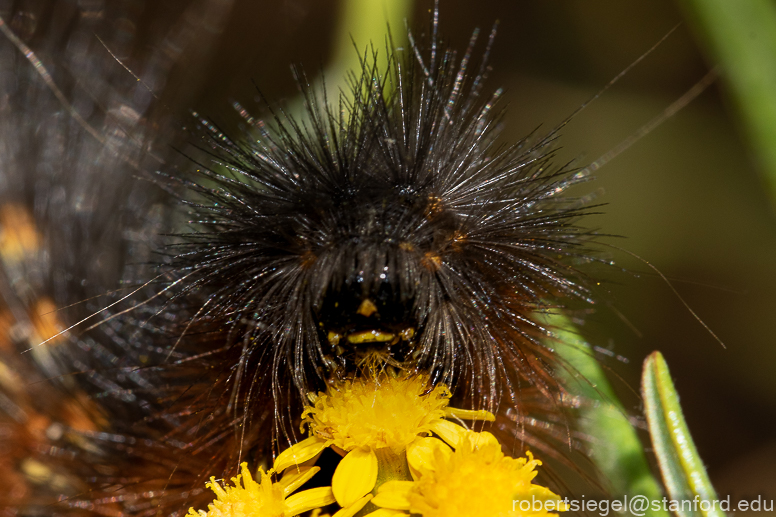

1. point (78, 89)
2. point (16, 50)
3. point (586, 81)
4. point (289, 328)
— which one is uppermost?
point (16, 50)

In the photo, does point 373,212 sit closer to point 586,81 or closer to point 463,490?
point 463,490

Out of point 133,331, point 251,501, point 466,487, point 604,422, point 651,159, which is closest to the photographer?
point 466,487

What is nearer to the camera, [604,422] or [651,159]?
[604,422]

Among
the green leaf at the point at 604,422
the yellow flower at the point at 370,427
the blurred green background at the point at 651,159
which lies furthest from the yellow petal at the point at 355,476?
the blurred green background at the point at 651,159

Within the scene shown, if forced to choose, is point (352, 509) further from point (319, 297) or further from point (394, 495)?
point (319, 297)

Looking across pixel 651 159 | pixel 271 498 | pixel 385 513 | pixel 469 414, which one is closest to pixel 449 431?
pixel 469 414

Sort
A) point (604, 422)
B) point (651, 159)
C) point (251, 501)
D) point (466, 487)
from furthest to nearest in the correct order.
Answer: point (651, 159)
point (604, 422)
point (251, 501)
point (466, 487)

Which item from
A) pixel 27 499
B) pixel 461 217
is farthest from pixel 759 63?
pixel 27 499

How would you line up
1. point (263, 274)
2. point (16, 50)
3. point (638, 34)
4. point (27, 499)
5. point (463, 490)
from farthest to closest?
1. point (638, 34)
2. point (16, 50)
3. point (27, 499)
4. point (263, 274)
5. point (463, 490)
